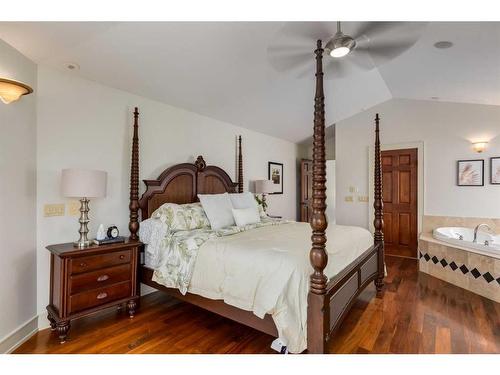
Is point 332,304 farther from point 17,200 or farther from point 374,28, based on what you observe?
point 17,200

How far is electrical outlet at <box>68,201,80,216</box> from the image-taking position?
273 cm

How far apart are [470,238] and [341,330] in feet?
11.0

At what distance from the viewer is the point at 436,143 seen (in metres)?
4.88

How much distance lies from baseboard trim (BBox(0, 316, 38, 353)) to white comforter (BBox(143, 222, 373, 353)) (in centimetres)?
112

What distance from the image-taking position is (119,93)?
315 cm

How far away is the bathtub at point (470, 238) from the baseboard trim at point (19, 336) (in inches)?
189

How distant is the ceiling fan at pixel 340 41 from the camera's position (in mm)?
2088

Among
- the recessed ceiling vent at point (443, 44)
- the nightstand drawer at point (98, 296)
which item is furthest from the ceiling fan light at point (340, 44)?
the nightstand drawer at point (98, 296)

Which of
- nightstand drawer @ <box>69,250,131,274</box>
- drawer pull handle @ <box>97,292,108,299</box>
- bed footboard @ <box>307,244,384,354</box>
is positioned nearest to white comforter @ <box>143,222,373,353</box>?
bed footboard @ <box>307,244,384,354</box>

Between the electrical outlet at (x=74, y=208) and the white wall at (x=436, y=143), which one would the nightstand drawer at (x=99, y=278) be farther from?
the white wall at (x=436, y=143)
